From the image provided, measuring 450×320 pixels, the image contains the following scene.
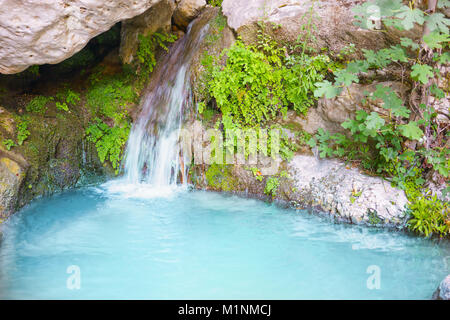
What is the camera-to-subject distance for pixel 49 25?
515 cm

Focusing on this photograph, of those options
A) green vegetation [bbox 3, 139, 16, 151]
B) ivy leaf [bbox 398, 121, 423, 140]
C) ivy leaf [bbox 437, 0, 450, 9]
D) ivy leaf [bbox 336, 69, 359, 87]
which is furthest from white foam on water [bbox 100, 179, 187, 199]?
ivy leaf [bbox 437, 0, 450, 9]

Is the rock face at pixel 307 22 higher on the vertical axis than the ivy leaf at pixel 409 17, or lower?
higher

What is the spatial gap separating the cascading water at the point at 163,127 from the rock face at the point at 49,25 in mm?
1845

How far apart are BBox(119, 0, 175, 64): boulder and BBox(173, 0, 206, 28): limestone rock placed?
21 centimetres

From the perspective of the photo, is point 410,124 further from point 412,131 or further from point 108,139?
point 108,139

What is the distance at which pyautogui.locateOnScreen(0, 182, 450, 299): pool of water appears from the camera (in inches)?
161

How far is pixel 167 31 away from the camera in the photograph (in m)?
8.60

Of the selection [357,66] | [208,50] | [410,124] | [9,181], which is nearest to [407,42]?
[357,66]

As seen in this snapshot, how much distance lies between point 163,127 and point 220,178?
67.1 inches

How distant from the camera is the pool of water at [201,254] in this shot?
4102 mm

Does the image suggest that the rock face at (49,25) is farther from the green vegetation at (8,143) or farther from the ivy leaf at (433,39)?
the ivy leaf at (433,39)

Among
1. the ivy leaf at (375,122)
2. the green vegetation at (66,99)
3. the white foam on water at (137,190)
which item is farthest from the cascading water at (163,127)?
the ivy leaf at (375,122)

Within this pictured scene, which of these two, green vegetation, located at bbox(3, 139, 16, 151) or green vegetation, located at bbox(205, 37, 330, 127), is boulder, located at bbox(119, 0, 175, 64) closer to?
green vegetation, located at bbox(205, 37, 330, 127)

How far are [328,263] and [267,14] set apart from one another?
15.5 ft
